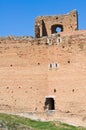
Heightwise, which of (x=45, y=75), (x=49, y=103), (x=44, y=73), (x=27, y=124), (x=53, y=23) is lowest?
(x=27, y=124)

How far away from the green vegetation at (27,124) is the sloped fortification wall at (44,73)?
1570 millimetres

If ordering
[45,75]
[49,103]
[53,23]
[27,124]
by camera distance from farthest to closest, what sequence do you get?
[53,23] < [49,103] < [45,75] < [27,124]

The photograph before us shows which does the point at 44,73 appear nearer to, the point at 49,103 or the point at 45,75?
the point at 45,75

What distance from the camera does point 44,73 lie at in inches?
1104

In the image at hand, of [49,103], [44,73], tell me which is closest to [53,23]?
[44,73]

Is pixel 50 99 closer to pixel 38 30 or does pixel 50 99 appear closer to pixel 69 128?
pixel 69 128

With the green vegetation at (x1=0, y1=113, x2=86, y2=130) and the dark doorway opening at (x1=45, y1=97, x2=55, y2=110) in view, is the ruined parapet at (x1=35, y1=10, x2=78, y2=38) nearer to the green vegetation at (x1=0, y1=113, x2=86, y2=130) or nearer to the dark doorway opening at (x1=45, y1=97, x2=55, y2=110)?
the dark doorway opening at (x1=45, y1=97, x2=55, y2=110)

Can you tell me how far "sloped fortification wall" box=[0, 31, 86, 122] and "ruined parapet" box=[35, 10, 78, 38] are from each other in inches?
175

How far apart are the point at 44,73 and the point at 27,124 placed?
4.57 meters

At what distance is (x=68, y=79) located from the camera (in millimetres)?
27047

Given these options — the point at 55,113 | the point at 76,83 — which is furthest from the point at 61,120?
the point at 76,83

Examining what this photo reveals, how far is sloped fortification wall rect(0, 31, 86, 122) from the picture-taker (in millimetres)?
26750

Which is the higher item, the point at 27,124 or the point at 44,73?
the point at 44,73

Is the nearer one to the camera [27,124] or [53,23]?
[27,124]
